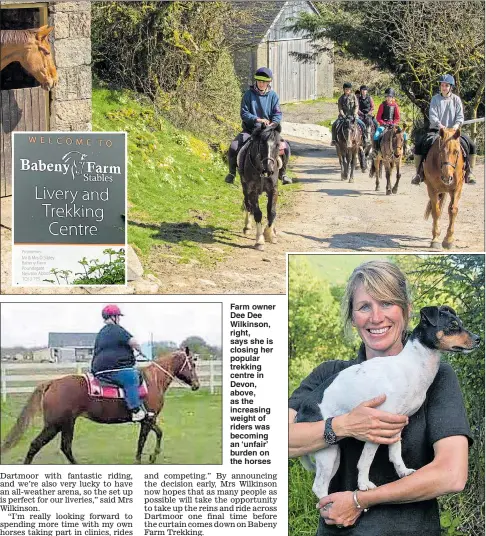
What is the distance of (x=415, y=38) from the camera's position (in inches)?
407

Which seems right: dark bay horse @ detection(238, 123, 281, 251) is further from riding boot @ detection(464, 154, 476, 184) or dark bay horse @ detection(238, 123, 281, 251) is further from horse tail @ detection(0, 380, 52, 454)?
horse tail @ detection(0, 380, 52, 454)

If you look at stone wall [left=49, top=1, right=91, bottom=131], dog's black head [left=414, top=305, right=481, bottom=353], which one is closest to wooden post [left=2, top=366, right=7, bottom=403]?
stone wall [left=49, top=1, right=91, bottom=131]

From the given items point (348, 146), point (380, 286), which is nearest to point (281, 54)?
point (348, 146)

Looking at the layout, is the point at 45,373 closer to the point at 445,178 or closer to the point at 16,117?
the point at 16,117

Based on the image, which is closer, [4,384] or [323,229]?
[4,384]

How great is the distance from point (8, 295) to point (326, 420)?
2.90 meters

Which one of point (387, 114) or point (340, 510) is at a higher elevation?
point (387, 114)

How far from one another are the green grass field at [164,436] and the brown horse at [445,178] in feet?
8.02

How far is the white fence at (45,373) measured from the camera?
9.85m

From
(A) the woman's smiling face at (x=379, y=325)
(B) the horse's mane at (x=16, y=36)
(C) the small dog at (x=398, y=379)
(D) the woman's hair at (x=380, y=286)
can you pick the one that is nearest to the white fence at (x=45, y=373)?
(C) the small dog at (x=398, y=379)

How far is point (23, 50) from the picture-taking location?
10.1 meters

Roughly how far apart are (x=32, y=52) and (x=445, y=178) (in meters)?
3.69

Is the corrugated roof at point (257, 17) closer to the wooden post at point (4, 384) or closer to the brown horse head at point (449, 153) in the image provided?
the brown horse head at point (449, 153)

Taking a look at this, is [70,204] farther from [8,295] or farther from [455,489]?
[455,489]
